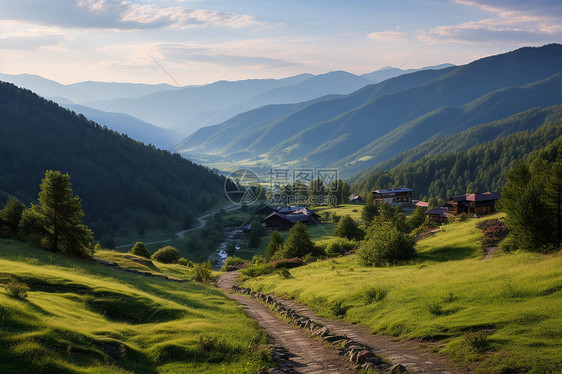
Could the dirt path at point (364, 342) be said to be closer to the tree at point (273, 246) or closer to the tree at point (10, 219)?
the tree at point (10, 219)

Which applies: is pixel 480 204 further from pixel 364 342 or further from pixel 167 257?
pixel 364 342

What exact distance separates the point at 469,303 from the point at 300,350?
1082 centimetres

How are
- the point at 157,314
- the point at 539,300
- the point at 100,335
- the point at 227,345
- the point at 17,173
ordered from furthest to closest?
the point at 17,173
the point at 157,314
the point at 539,300
the point at 227,345
the point at 100,335

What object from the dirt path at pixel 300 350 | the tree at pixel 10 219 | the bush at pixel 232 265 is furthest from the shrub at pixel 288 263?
the tree at pixel 10 219

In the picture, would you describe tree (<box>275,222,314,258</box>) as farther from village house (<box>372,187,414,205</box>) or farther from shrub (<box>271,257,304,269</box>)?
village house (<box>372,187,414,205</box>)

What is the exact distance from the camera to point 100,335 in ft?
63.4

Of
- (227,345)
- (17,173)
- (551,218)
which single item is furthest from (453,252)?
(17,173)

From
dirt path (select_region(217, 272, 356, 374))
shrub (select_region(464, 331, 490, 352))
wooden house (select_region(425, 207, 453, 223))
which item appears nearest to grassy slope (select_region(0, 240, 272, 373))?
dirt path (select_region(217, 272, 356, 374))

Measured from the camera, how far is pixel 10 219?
48.4 metres

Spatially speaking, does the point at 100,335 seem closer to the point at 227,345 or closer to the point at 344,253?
the point at 227,345

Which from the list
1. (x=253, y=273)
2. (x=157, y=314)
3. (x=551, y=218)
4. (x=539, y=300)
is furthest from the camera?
(x=253, y=273)

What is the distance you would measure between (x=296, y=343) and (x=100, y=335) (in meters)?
10.8

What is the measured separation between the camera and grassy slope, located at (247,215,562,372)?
17875 mm

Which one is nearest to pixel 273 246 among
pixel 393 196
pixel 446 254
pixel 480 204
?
pixel 446 254
